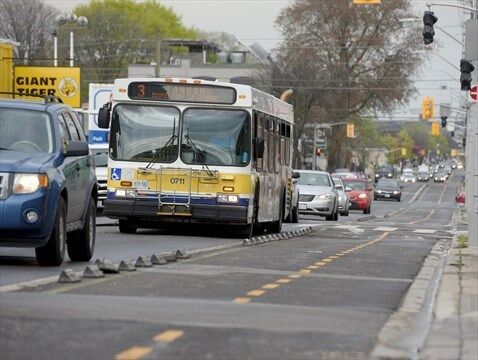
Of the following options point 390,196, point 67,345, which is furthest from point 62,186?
point 390,196

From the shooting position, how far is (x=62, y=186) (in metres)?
16.3

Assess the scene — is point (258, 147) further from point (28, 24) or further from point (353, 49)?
point (28, 24)

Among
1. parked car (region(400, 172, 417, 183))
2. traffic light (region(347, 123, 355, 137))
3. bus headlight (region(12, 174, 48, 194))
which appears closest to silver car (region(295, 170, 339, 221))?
bus headlight (region(12, 174, 48, 194))

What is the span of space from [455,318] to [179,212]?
14447mm

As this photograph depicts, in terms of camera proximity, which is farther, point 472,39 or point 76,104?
point 76,104

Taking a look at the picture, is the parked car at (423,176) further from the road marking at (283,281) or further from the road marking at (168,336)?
the road marking at (168,336)

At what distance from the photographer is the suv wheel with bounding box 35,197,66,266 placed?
53.3 ft

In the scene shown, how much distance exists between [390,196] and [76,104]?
120ft

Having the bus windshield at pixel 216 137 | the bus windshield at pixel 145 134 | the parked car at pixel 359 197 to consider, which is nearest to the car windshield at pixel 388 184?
the parked car at pixel 359 197

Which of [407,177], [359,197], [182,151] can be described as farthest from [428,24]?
[407,177]

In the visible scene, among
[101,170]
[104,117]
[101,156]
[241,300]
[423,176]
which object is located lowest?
[423,176]

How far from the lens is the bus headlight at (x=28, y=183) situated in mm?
15656

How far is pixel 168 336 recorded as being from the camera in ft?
32.7

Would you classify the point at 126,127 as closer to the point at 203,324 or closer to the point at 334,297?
the point at 334,297
